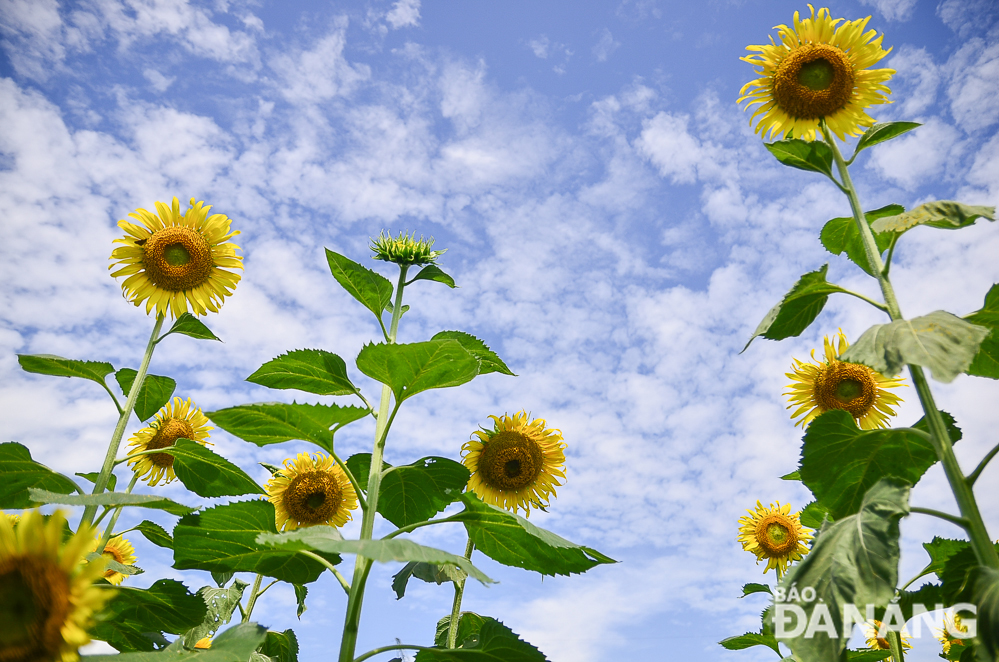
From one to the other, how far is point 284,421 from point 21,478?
1652mm

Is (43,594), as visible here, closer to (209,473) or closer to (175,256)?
(209,473)

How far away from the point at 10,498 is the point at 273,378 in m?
1.55

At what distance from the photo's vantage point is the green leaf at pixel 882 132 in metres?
2.66

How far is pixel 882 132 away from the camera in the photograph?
2.72 meters

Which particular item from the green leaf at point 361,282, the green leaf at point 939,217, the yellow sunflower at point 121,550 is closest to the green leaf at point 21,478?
the green leaf at point 361,282

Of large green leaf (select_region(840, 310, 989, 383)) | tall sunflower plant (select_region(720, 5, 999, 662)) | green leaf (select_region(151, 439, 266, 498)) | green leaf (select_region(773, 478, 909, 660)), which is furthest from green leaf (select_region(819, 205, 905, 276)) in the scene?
green leaf (select_region(151, 439, 266, 498))

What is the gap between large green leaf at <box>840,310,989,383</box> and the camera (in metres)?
1.86

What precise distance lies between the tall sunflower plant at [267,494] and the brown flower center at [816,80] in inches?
79.9

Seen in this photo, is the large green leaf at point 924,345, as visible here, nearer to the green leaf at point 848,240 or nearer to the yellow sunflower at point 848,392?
the green leaf at point 848,240

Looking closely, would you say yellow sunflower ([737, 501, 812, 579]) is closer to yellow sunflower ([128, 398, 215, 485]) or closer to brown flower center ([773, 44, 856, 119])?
brown flower center ([773, 44, 856, 119])

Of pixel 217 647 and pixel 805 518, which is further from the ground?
pixel 805 518

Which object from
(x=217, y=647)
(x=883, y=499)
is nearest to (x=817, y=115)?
(x=883, y=499)

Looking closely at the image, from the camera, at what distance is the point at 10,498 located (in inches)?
115

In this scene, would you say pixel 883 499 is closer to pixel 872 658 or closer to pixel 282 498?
pixel 872 658
